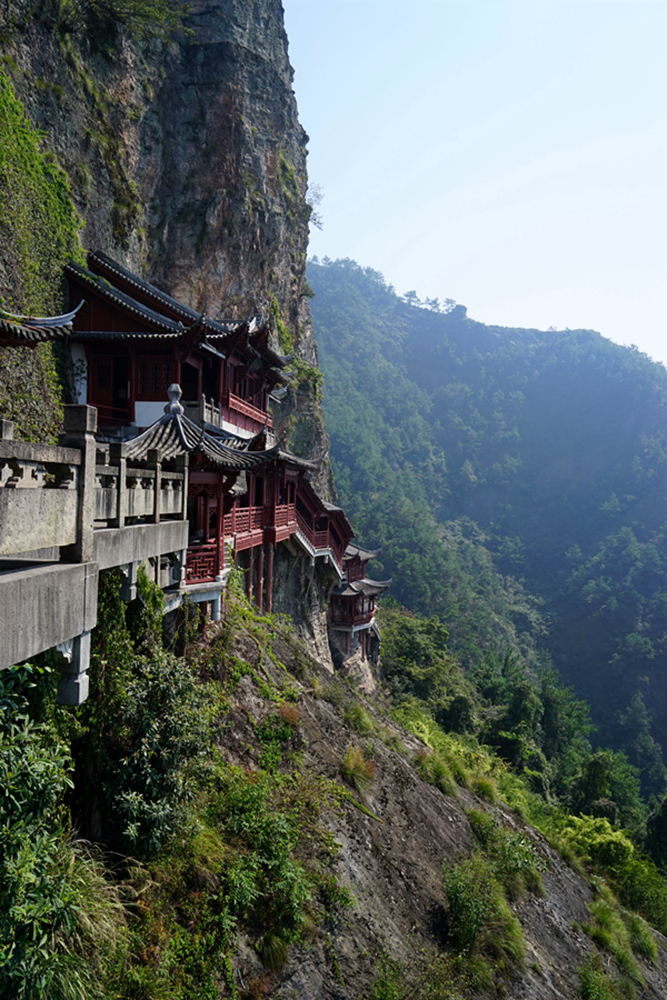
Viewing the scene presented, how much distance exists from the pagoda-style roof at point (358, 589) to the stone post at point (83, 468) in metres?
22.8

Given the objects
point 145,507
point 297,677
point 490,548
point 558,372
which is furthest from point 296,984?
point 558,372

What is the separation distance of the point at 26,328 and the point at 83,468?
793 cm

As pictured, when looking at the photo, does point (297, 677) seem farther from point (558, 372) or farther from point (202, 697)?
point (558, 372)

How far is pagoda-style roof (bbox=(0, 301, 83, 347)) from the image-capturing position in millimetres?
10766

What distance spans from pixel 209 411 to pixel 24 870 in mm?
14661

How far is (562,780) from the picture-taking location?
32812mm

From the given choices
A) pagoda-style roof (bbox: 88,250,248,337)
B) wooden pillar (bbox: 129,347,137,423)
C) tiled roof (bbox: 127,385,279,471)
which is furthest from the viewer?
pagoda-style roof (bbox: 88,250,248,337)

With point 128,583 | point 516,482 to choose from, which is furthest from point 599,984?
point 516,482

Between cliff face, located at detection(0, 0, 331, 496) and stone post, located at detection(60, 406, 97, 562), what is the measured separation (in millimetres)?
16881

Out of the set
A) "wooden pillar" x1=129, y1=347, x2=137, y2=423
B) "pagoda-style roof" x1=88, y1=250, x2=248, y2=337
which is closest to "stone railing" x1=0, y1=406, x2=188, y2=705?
"wooden pillar" x1=129, y1=347, x2=137, y2=423

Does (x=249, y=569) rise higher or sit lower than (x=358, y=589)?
higher

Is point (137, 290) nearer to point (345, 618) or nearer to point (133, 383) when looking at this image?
point (133, 383)

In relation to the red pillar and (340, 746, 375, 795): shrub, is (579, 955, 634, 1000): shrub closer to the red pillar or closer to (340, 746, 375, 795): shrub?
(340, 746, 375, 795): shrub

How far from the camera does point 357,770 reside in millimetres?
10898
